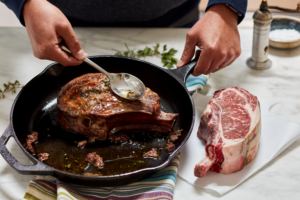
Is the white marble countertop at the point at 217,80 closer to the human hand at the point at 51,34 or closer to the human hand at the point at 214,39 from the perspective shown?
the human hand at the point at 214,39

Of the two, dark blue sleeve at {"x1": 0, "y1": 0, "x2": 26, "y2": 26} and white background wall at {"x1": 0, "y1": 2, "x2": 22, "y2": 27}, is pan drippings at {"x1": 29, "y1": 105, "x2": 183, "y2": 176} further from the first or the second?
white background wall at {"x1": 0, "y1": 2, "x2": 22, "y2": 27}

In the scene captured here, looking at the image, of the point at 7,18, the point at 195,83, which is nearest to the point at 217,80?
the point at 195,83

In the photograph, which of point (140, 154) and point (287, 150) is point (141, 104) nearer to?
point (140, 154)

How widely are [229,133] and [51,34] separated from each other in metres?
1.38

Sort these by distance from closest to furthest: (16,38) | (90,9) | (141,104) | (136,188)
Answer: (136,188) < (141,104) < (90,9) < (16,38)

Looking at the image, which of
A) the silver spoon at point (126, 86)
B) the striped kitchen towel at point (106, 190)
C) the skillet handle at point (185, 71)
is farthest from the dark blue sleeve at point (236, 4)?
the striped kitchen towel at point (106, 190)

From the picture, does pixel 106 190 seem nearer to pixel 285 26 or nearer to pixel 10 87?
pixel 10 87

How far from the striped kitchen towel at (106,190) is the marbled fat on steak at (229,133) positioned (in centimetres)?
22

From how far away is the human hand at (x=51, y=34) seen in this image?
206 centimetres

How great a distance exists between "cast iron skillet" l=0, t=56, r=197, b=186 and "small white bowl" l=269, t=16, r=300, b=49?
1.21 m

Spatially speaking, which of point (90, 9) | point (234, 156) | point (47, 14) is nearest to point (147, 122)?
point (234, 156)

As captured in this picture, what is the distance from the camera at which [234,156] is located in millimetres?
1971

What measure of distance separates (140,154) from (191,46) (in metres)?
0.93

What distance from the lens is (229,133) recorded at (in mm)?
2008
